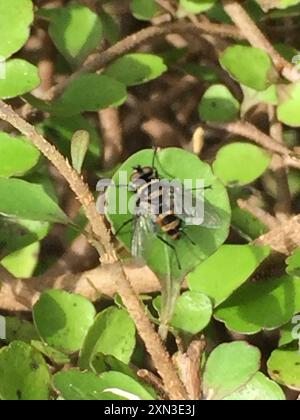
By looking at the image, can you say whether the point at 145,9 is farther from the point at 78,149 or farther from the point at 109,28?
the point at 78,149

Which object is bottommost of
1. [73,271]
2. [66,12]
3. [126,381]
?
[73,271]

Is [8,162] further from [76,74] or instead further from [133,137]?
[133,137]

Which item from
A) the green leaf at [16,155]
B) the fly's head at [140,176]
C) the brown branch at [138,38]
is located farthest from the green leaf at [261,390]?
the brown branch at [138,38]

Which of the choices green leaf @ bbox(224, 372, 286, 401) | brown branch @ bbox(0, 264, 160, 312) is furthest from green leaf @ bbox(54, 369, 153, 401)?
brown branch @ bbox(0, 264, 160, 312)

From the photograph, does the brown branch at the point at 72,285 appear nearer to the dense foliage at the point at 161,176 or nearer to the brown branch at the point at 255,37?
the dense foliage at the point at 161,176

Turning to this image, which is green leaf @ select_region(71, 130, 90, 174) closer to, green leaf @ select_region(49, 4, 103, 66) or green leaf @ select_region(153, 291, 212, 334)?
green leaf @ select_region(153, 291, 212, 334)
